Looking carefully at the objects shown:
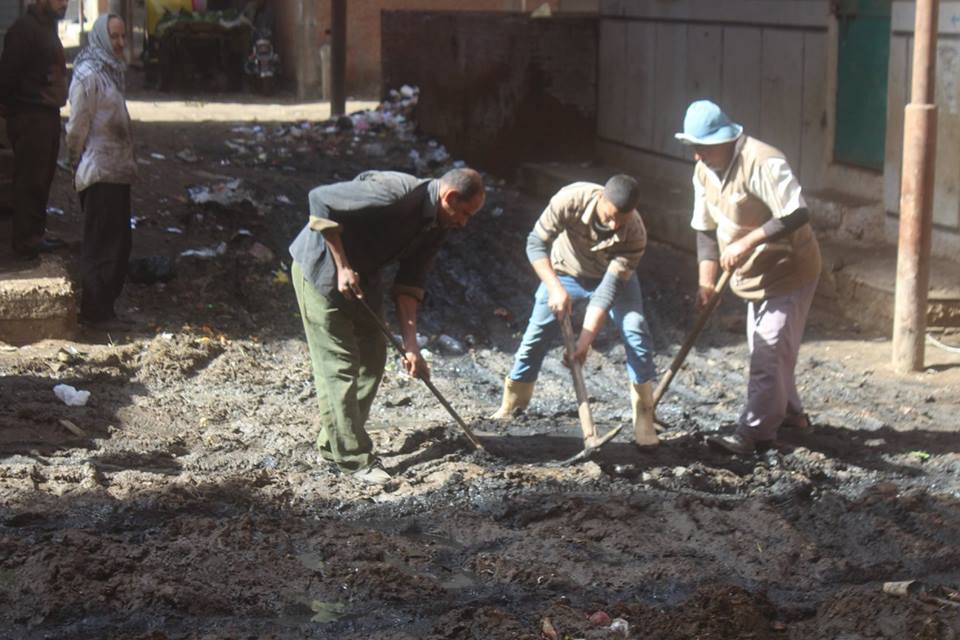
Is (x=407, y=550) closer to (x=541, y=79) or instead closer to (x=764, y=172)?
(x=764, y=172)

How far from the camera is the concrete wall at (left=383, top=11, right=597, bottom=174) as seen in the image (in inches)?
577

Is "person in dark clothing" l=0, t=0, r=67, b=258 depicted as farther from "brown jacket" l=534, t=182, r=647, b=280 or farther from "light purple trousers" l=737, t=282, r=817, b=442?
"light purple trousers" l=737, t=282, r=817, b=442

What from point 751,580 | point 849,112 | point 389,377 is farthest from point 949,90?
point 751,580

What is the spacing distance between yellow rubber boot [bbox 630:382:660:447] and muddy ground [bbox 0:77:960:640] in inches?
4.7

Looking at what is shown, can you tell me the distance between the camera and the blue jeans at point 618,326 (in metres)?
7.11

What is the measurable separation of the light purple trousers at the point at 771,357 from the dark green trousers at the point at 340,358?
193 centimetres

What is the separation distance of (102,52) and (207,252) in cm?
241

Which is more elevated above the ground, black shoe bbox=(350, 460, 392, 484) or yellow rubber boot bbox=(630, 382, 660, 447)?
yellow rubber boot bbox=(630, 382, 660, 447)

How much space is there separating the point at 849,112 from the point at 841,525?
5.87 meters

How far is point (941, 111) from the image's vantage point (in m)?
9.72

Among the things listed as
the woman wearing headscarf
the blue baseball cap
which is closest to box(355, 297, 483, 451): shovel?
the blue baseball cap

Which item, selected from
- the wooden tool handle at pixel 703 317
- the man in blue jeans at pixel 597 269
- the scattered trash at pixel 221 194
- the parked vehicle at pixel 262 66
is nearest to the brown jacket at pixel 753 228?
the wooden tool handle at pixel 703 317

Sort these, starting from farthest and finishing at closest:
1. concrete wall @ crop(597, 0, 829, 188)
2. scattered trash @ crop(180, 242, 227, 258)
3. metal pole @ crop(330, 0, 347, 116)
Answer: metal pole @ crop(330, 0, 347, 116) → concrete wall @ crop(597, 0, 829, 188) → scattered trash @ crop(180, 242, 227, 258)

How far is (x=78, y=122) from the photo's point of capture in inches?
337
